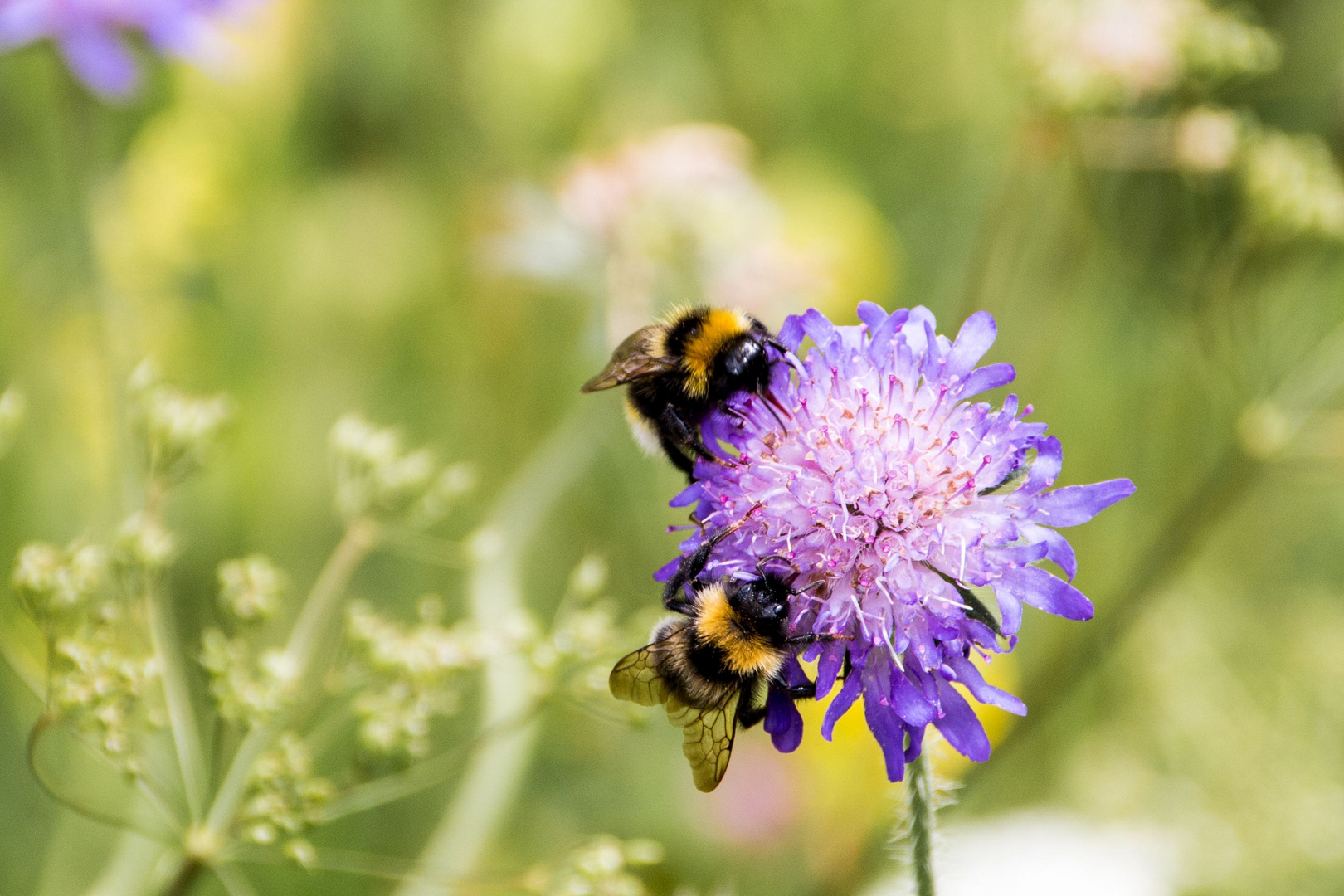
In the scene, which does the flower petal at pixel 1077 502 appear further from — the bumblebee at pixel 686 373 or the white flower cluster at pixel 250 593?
the white flower cluster at pixel 250 593

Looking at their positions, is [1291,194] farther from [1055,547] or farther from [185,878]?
[185,878]


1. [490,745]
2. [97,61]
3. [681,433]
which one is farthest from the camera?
[97,61]

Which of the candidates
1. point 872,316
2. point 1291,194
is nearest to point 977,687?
point 872,316

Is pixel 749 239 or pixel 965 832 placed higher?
pixel 749 239

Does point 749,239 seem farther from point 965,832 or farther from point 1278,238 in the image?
point 965,832

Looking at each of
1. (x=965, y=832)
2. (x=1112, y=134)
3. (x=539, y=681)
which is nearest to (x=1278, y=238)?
(x=1112, y=134)

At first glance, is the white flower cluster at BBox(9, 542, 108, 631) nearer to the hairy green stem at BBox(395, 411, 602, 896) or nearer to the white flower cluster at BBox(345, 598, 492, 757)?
the white flower cluster at BBox(345, 598, 492, 757)

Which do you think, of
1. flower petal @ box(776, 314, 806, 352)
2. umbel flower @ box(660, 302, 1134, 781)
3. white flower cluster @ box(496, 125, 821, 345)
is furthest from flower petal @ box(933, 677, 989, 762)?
white flower cluster @ box(496, 125, 821, 345)
